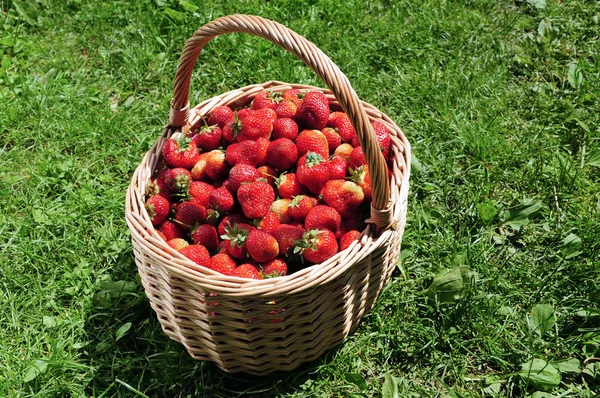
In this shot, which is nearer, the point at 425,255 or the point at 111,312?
the point at 111,312

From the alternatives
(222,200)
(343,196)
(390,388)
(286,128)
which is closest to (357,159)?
(343,196)

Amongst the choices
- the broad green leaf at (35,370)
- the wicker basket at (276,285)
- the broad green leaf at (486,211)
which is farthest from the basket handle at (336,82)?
the broad green leaf at (35,370)

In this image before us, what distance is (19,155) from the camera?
315 centimetres

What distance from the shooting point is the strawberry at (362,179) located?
7.18ft

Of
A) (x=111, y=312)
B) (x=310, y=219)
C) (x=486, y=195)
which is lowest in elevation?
(x=111, y=312)

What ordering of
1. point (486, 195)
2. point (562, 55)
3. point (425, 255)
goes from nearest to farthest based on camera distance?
point (425, 255)
point (486, 195)
point (562, 55)

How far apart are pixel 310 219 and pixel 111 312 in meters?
0.95

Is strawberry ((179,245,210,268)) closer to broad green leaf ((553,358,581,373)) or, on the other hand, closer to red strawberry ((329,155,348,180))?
red strawberry ((329,155,348,180))

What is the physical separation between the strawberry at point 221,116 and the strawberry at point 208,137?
3 centimetres

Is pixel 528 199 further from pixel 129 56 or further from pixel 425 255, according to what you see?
pixel 129 56

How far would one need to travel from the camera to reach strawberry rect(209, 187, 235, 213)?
87.0 inches

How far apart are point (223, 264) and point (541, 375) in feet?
3.83

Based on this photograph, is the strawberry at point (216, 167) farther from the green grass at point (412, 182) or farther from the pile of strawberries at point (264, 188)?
the green grass at point (412, 182)

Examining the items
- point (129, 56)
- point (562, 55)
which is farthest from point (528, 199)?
point (129, 56)
